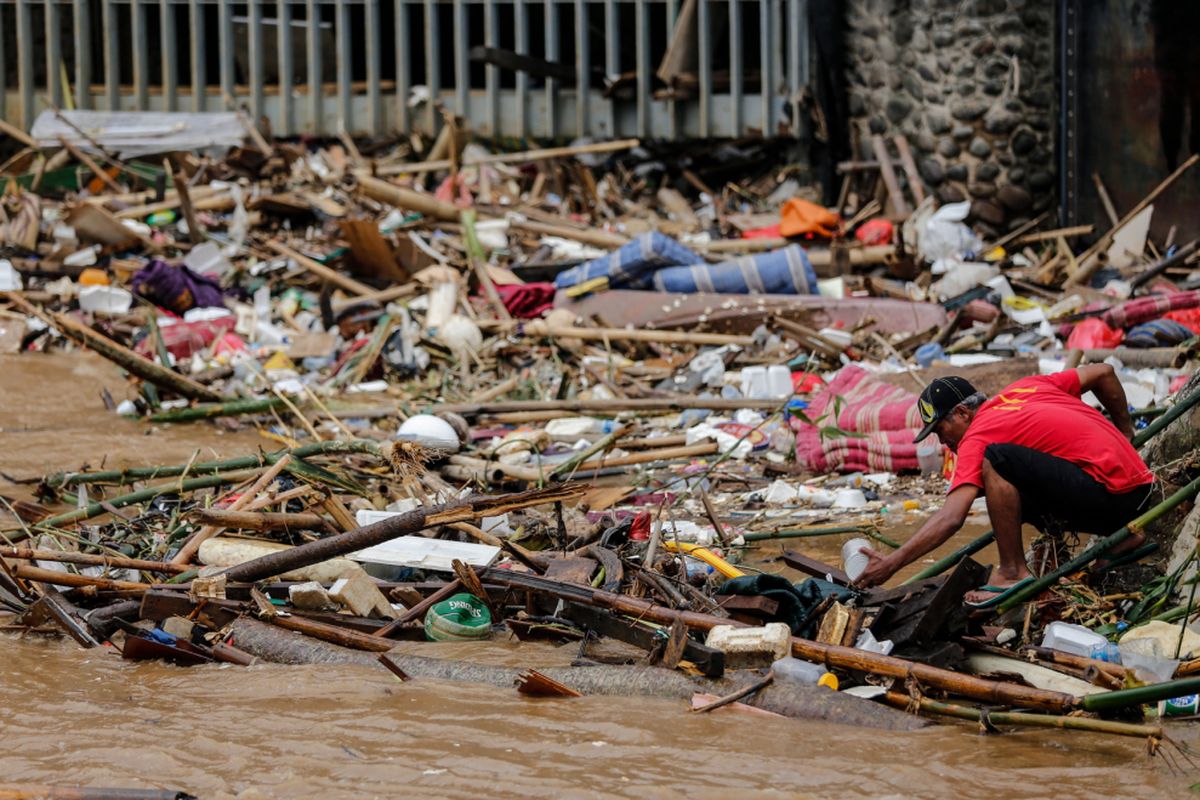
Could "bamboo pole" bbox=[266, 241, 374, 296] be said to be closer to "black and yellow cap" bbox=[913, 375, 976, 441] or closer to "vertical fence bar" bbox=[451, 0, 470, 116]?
"vertical fence bar" bbox=[451, 0, 470, 116]

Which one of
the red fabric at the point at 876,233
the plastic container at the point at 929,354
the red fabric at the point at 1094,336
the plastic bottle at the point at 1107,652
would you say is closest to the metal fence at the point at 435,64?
the red fabric at the point at 876,233

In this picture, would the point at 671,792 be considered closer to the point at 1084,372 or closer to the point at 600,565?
the point at 600,565

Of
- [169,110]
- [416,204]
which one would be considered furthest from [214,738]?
[169,110]

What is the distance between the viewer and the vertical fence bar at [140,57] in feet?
45.7

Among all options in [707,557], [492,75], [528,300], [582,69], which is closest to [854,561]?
[707,557]

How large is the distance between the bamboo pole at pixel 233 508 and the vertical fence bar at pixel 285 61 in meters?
8.95

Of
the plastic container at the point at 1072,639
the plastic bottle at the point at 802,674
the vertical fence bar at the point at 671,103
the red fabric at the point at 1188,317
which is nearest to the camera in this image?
the plastic bottle at the point at 802,674

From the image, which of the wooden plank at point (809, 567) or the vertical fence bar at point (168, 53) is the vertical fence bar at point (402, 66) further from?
the wooden plank at point (809, 567)

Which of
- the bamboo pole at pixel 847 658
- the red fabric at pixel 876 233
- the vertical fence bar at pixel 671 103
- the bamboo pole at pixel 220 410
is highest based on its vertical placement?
the vertical fence bar at pixel 671 103

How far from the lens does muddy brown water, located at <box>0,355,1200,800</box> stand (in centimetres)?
358

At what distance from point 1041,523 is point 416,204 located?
7.83 m

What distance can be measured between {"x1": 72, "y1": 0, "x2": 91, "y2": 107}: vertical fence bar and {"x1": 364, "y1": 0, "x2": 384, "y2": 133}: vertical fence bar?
272 centimetres

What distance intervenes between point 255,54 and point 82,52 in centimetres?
171

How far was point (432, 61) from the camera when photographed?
45.2 ft
